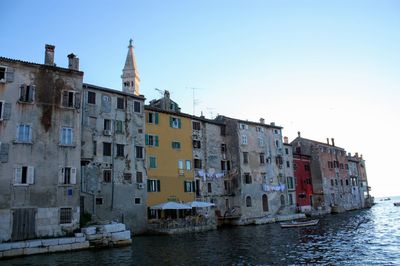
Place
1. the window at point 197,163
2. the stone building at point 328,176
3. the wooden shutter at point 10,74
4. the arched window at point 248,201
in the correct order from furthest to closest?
the stone building at point 328,176 → the arched window at point 248,201 → the window at point 197,163 → the wooden shutter at point 10,74

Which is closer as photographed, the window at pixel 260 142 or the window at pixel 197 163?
the window at pixel 197 163

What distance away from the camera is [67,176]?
29.2 meters

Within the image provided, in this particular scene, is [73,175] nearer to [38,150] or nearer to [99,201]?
[38,150]

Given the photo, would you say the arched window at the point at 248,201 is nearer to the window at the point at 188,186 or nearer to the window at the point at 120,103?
the window at the point at 188,186

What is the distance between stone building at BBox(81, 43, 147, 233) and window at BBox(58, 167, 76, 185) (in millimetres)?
3901

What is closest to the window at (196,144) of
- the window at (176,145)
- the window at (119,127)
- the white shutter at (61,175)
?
the window at (176,145)

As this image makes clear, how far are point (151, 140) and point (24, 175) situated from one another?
1578 centimetres

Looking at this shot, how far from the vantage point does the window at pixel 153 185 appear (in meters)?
39.2

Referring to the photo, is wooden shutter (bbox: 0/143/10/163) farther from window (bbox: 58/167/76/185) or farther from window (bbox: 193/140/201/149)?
window (bbox: 193/140/201/149)

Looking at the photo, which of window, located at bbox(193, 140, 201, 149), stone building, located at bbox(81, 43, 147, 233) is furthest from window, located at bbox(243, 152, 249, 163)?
stone building, located at bbox(81, 43, 147, 233)

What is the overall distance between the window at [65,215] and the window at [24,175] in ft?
11.2

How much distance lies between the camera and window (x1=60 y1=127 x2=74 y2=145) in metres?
29.7

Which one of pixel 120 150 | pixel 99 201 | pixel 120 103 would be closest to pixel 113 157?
pixel 120 150

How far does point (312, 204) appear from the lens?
67.2 m
